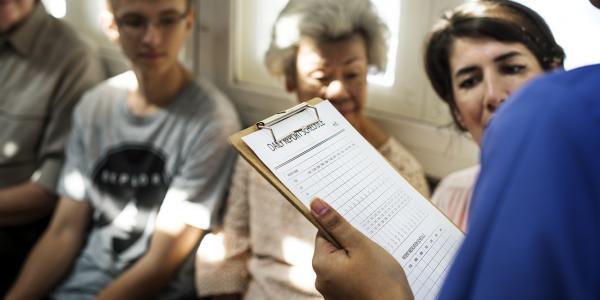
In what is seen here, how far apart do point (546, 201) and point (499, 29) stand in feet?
2.60

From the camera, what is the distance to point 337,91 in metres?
1.43

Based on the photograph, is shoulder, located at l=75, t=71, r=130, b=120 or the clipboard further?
shoulder, located at l=75, t=71, r=130, b=120

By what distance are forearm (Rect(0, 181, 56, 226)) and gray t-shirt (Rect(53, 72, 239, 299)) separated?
148mm

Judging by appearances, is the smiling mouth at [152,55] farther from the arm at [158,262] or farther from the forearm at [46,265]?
the forearm at [46,265]

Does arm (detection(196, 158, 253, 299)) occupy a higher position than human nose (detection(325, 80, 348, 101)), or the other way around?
human nose (detection(325, 80, 348, 101))

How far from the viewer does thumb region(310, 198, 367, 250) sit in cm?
73

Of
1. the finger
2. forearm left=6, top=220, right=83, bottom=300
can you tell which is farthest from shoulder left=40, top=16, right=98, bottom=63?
the finger

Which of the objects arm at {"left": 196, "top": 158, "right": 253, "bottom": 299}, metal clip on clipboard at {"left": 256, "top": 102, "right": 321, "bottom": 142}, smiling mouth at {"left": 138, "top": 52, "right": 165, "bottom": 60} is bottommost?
arm at {"left": 196, "top": 158, "right": 253, "bottom": 299}

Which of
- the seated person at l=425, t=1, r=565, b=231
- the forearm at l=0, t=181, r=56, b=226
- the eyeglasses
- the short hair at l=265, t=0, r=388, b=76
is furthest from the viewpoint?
the forearm at l=0, t=181, r=56, b=226

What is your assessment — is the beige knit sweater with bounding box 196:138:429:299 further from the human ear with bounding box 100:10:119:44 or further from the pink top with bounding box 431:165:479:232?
the human ear with bounding box 100:10:119:44

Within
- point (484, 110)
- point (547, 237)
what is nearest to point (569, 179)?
point (547, 237)

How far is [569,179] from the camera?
1.46 feet

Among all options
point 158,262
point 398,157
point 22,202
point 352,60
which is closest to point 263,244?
point 158,262

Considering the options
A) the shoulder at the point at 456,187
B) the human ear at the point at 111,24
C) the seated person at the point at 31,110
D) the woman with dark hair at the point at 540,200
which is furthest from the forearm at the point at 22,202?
the woman with dark hair at the point at 540,200
